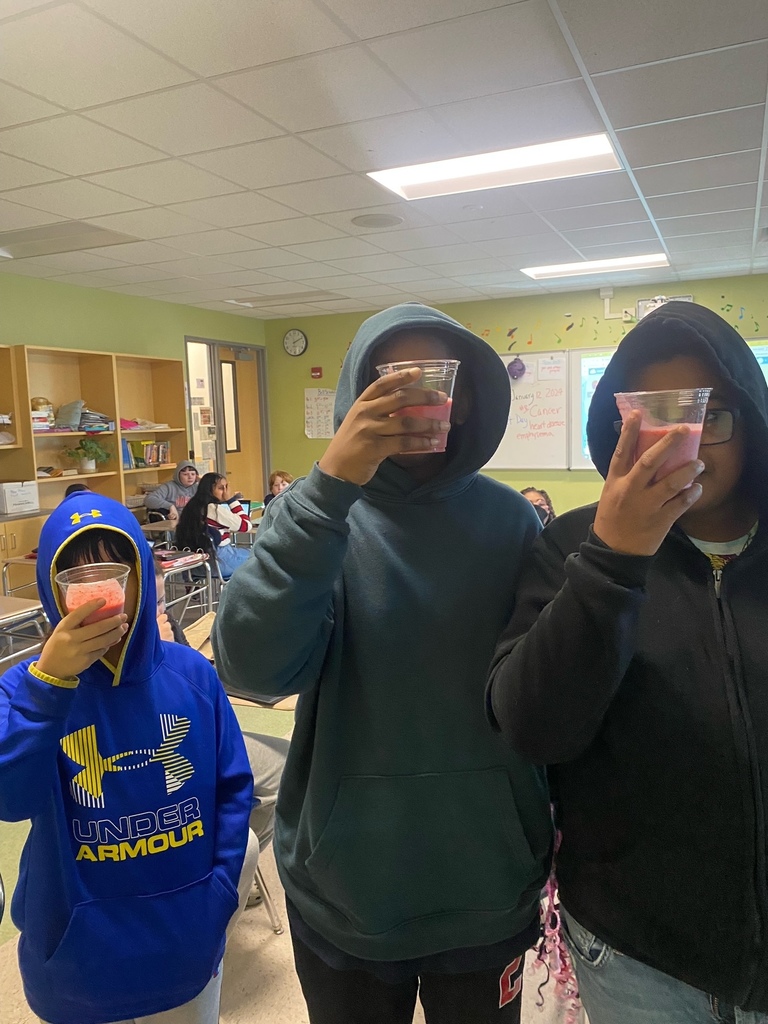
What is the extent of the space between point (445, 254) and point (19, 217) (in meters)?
2.89

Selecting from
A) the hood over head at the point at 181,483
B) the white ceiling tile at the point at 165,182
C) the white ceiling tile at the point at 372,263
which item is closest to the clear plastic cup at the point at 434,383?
the white ceiling tile at the point at 165,182

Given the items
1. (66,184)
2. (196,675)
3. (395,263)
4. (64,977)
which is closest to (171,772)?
(196,675)

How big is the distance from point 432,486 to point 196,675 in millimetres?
633

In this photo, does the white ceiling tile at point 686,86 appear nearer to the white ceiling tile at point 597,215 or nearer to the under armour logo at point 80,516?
the white ceiling tile at point 597,215

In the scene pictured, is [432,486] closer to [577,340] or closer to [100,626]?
[100,626]

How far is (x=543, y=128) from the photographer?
3080 millimetres

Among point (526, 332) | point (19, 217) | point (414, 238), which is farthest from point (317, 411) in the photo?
point (19, 217)

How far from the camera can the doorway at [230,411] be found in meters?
7.84

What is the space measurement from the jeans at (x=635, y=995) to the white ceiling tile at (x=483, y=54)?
2.44 meters

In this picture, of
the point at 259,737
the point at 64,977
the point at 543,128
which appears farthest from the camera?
the point at 543,128

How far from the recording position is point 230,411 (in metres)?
8.43

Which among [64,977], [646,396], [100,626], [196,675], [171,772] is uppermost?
[646,396]

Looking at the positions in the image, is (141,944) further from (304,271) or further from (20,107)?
(304,271)

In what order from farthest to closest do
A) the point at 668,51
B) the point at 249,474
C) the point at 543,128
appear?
the point at 249,474 → the point at 543,128 → the point at 668,51
